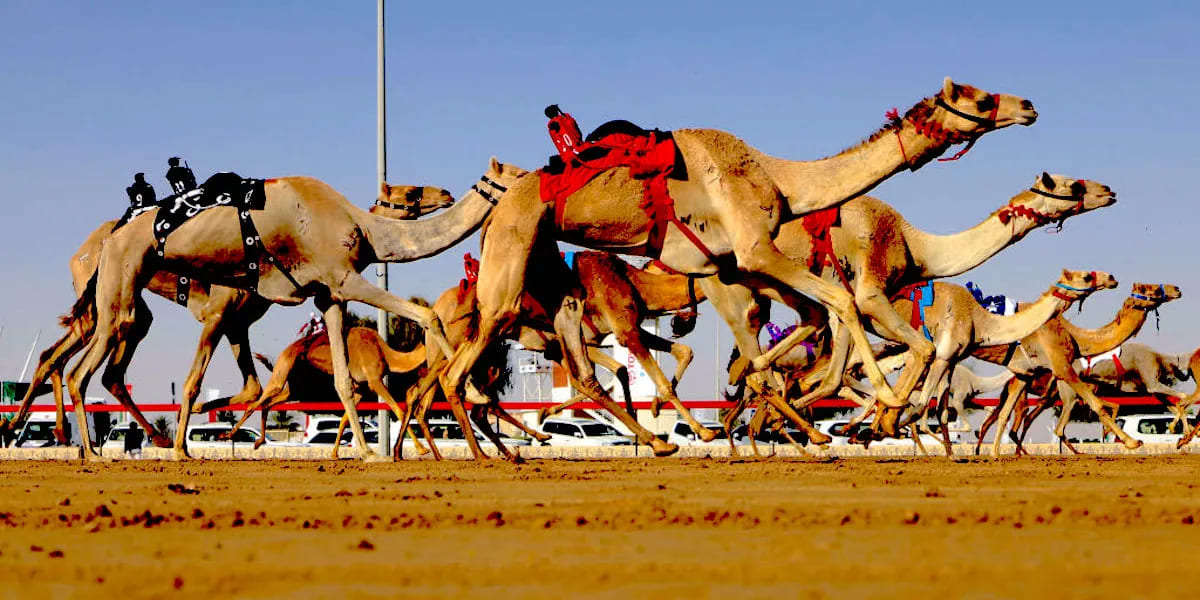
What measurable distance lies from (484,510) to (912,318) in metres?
13.5

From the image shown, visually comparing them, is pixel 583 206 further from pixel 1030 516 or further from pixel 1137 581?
pixel 1137 581

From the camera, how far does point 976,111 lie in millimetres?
13180

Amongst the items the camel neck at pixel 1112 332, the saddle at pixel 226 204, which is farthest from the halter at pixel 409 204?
the camel neck at pixel 1112 332

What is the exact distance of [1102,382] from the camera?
31.0 meters

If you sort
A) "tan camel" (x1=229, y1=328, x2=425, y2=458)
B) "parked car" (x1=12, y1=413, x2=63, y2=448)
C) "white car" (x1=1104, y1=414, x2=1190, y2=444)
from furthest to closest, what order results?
1. "white car" (x1=1104, y1=414, x2=1190, y2=444)
2. "parked car" (x1=12, y1=413, x2=63, y2=448)
3. "tan camel" (x1=229, y1=328, x2=425, y2=458)

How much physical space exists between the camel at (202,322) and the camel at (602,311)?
1.40 meters

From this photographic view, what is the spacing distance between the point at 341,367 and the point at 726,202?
489 centimetres

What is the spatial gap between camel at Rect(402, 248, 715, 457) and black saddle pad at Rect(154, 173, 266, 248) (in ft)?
8.33

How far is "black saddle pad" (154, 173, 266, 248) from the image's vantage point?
16.7 meters

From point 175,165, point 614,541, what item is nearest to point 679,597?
point 614,541

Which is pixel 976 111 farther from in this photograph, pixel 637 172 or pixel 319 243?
pixel 319 243

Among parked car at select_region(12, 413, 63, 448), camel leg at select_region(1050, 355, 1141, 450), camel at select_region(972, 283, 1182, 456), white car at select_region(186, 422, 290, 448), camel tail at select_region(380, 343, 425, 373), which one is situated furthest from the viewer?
white car at select_region(186, 422, 290, 448)

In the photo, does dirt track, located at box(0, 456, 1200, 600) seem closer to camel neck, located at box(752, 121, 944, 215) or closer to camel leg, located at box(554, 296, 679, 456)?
camel neck, located at box(752, 121, 944, 215)

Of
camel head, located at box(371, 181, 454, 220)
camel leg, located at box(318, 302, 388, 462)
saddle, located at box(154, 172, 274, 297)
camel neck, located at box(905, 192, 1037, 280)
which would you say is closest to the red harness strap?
camel neck, located at box(905, 192, 1037, 280)
